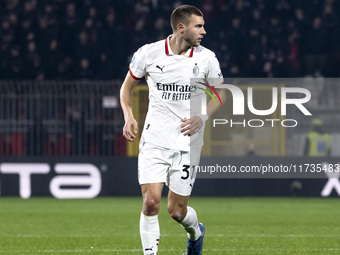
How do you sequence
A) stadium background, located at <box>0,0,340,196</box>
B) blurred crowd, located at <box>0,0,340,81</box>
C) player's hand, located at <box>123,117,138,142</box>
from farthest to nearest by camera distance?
blurred crowd, located at <box>0,0,340,81</box>, stadium background, located at <box>0,0,340,196</box>, player's hand, located at <box>123,117,138,142</box>

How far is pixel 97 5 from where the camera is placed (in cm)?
2008

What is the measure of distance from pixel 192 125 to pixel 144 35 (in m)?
13.3

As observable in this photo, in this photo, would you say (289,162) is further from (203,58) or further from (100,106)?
(203,58)

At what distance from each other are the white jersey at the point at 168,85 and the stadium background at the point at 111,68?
841cm

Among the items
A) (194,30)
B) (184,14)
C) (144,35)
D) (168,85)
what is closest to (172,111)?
(168,85)

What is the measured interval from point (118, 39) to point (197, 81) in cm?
1290

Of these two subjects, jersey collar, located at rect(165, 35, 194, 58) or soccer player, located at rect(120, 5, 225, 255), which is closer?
soccer player, located at rect(120, 5, 225, 255)

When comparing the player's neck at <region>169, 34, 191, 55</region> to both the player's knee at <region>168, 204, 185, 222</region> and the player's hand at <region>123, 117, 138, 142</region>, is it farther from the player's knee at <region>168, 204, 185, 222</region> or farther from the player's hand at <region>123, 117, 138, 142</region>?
the player's knee at <region>168, 204, 185, 222</region>

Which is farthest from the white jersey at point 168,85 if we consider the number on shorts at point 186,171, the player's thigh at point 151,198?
the player's thigh at point 151,198

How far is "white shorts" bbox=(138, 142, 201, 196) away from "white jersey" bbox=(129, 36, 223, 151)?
56mm

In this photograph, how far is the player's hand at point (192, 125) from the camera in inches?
242

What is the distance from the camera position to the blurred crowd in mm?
18391

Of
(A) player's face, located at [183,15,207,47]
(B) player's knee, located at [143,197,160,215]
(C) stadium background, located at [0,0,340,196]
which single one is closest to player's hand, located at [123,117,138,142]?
(B) player's knee, located at [143,197,160,215]

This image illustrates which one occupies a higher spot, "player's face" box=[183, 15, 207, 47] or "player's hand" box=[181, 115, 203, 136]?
"player's face" box=[183, 15, 207, 47]
